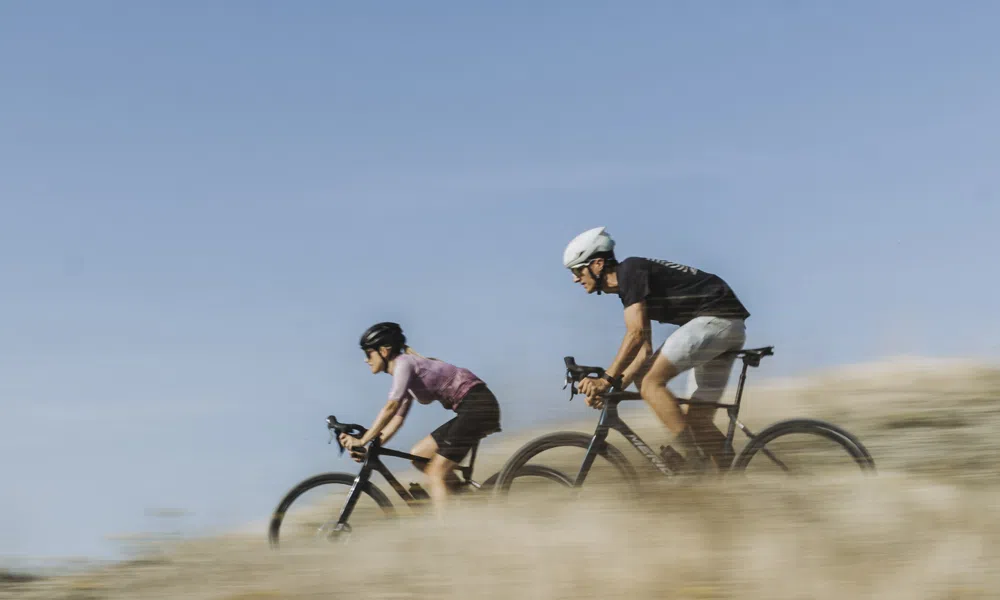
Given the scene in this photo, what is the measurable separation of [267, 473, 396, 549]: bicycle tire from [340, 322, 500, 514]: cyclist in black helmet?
0.26 m

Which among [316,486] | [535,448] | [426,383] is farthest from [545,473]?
[316,486]

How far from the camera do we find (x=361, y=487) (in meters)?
7.64

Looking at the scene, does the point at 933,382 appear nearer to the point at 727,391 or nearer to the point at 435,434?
the point at 727,391

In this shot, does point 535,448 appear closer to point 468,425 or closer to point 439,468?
point 468,425

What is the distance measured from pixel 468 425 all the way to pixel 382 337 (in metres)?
0.89

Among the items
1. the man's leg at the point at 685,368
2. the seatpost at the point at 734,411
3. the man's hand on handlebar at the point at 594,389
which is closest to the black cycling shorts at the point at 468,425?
the man's hand on handlebar at the point at 594,389

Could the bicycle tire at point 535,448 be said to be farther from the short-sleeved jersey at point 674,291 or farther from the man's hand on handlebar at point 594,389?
the short-sleeved jersey at point 674,291

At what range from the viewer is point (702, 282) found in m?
6.96

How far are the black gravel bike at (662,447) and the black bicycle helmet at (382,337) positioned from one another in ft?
4.23

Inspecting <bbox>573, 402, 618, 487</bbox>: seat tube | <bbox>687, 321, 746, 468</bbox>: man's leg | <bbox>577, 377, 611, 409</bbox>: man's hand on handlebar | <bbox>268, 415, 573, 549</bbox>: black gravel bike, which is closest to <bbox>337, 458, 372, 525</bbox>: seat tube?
<bbox>268, 415, 573, 549</bbox>: black gravel bike

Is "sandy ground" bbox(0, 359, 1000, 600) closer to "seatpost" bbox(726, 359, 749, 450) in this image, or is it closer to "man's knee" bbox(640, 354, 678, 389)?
"seatpost" bbox(726, 359, 749, 450)

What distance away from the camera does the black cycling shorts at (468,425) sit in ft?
24.8

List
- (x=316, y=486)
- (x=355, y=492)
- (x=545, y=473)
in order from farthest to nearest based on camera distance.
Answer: (x=316, y=486), (x=355, y=492), (x=545, y=473)

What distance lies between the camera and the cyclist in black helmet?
7.57m
